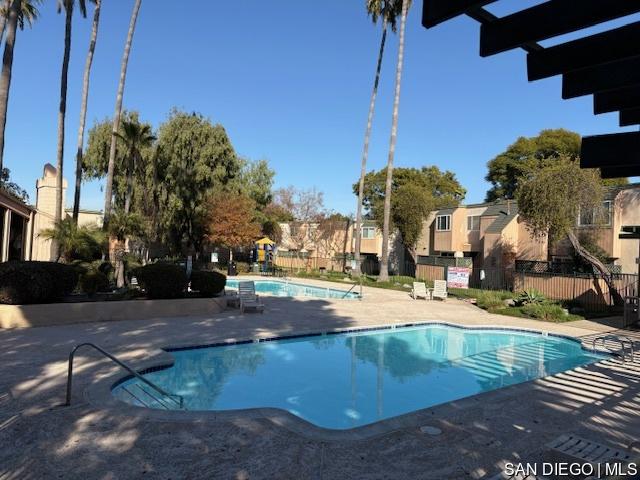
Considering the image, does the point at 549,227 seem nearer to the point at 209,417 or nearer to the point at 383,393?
the point at 383,393

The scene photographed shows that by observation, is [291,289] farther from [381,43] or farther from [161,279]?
[381,43]

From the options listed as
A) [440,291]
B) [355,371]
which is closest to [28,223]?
[355,371]

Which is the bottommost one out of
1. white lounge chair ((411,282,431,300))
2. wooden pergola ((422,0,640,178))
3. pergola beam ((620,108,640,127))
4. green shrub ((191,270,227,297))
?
white lounge chair ((411,282,431,300))

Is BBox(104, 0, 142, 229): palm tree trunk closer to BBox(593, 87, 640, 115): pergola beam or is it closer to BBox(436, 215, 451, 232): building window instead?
BBox(593, 87, 640, 115): pergola beam

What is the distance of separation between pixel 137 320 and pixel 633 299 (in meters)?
16.0

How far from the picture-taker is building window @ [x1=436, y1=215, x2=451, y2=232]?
114 ft

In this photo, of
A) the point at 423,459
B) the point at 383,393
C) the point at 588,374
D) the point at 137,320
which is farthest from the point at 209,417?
the point at 137,320

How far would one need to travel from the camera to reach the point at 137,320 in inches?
512

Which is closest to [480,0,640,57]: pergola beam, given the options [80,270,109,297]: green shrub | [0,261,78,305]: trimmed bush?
[0,261,78,305]: trimmed bush

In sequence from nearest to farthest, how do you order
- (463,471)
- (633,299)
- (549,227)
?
(463,471), (633,299), (549,227)

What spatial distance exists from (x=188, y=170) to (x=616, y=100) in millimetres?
35526

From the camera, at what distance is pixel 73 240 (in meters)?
18.0

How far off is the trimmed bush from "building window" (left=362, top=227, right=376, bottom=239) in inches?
1276

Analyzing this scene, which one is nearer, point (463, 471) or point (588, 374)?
point (463, 471)
